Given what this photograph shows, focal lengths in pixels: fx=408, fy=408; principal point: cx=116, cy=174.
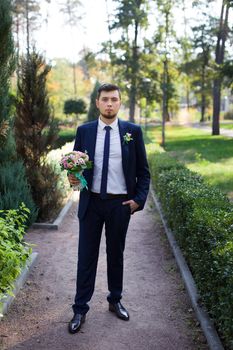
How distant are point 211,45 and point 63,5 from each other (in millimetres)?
16541

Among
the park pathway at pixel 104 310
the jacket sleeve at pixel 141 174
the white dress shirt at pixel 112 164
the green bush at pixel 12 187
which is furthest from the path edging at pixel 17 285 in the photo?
the jacket sleeve at pixel 141 174

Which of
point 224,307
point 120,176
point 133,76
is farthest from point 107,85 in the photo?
point 133,76

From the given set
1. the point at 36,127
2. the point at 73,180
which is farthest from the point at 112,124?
the point at 36,127

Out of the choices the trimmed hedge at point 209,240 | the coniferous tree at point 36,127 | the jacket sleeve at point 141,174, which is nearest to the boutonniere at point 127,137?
the jacket sleeve at point 141,174

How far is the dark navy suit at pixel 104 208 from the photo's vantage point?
3.70m

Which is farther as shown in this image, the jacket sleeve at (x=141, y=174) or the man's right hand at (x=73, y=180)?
the jacket sleeve at (x=141, y=174)

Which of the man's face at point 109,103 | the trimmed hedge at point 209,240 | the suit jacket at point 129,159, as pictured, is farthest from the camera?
the suit jacket at point 129,159

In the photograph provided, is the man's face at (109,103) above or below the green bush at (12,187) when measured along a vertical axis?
above

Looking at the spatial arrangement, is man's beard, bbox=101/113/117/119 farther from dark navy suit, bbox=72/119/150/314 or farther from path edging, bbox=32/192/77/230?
path edging, bbox=32/192/77/230

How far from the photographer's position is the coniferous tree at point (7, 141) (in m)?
5.87

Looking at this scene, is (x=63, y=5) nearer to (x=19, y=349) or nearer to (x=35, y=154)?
(x=35, y=154)

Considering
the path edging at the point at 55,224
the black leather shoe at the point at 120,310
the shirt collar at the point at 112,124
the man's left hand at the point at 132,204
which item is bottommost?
the path edging at the point at 55,224

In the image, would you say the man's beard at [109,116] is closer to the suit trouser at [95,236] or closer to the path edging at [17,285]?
the suit trouser at [95,236]

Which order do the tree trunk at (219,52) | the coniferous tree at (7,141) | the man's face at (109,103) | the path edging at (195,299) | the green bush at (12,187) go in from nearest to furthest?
1. the path edging at (195,299)
2. the man's face at (109,103)
3. the coniferous tree at (7,141)
4. the green bush at (12,187)
5. the tree trunk at (219,52)
